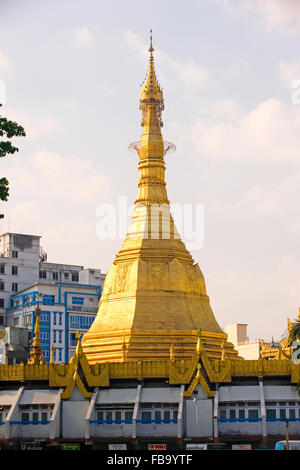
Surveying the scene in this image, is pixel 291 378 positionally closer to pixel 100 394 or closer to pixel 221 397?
pixel 221 397

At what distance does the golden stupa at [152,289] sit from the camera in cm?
6469

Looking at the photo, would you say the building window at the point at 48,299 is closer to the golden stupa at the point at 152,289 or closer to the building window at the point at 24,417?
the golden stupa at the point at 152,289

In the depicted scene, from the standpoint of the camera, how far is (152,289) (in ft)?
222

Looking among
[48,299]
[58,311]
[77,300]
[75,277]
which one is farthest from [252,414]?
[75,277]

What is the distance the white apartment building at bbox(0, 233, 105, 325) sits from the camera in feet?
369

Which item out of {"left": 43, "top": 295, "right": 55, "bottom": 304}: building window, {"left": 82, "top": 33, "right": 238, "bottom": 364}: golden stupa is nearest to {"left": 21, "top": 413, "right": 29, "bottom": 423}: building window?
{"left": 82, "top": 33, "right": 238, "bottom": 364}: golden stupa

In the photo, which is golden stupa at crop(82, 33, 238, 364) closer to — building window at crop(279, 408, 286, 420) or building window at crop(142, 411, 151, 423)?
building window at crop(142, 411, 151, 423)

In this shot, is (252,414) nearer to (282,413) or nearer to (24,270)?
(282,413)

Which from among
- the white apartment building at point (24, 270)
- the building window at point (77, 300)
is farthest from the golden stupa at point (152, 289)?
the white apartment building at point (24, 270)

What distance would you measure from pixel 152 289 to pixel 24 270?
1933 inches

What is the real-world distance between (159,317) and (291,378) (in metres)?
12.2

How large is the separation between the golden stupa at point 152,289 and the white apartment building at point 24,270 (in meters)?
43.8
